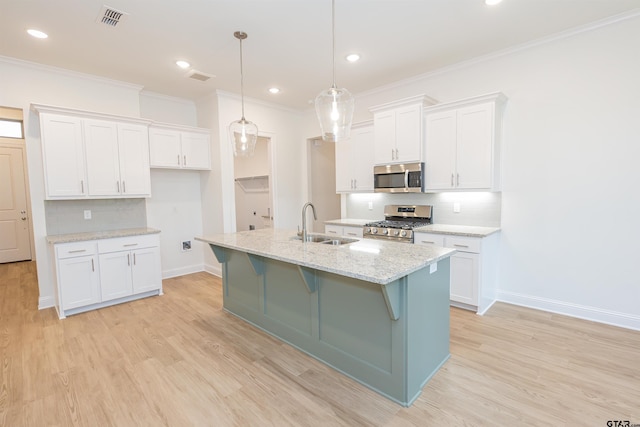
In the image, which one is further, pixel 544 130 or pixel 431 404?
pixel 544 130

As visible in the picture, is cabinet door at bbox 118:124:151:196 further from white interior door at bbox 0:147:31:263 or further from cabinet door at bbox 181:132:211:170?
white interior door at bbox 0:147:31:263

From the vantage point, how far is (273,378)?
2262 mm

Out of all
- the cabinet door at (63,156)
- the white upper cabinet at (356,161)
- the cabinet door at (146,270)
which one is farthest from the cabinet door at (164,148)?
the white upper cabinet at (356,161)

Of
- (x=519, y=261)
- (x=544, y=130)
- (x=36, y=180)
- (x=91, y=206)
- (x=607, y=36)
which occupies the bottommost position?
(x=519, y=261)

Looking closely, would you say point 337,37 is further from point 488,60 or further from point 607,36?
point 607,36

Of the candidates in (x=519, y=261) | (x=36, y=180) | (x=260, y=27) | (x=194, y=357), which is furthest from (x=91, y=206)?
(x=519, y=261)

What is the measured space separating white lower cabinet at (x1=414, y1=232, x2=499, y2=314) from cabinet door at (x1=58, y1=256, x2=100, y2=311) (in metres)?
4.06

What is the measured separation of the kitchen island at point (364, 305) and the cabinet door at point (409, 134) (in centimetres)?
173

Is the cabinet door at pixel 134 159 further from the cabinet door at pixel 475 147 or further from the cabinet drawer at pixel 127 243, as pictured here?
the cabinet door at pixel 475 147

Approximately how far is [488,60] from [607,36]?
1.03 meters

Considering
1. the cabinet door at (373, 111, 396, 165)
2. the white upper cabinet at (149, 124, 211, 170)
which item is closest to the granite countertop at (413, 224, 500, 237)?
the cabinet door at (373, 111, 396, 165)

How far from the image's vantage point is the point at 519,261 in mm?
3535

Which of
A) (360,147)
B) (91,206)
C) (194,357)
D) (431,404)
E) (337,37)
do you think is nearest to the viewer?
(431,404)

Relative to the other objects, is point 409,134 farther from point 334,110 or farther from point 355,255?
point 355,255
